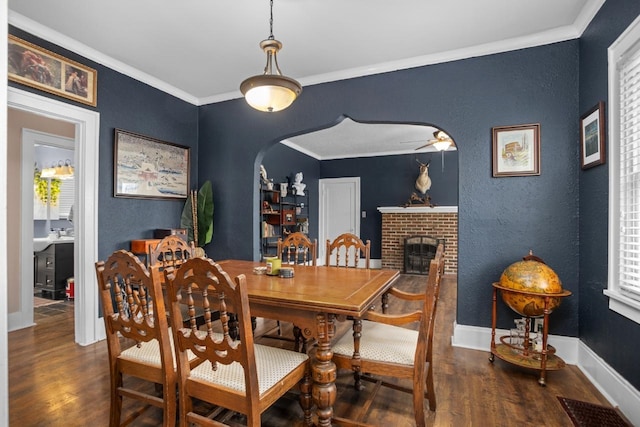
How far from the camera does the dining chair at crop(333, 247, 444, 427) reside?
1628 millimetres

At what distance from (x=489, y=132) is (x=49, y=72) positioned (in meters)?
3.77

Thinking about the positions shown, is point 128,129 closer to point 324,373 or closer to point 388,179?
point 324,373

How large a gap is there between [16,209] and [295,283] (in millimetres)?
3404

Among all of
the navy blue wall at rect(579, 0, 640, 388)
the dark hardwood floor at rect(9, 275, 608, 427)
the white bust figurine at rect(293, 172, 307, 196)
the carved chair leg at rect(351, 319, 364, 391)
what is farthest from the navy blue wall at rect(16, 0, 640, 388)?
the white bust figurine at rect(293, 172, 307, 196)

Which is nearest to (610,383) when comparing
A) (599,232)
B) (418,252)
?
(599,232)

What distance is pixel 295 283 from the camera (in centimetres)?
205

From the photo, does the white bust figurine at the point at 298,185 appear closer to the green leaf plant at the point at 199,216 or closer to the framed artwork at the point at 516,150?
the green leaf plant at the point at 199,216

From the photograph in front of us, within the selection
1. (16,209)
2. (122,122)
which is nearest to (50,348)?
(16,209)

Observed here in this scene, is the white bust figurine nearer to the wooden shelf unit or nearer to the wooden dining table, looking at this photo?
the wooden shelf unit

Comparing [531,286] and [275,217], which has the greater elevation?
[275,217]

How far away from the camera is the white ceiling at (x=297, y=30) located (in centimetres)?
243

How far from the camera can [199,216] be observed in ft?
13.4

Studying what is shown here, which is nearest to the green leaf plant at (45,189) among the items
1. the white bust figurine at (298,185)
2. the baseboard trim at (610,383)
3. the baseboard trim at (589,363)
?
the white bust figurine at (298,185)

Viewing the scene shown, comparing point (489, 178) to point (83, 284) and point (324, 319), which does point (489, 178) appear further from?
point (83, 284)
